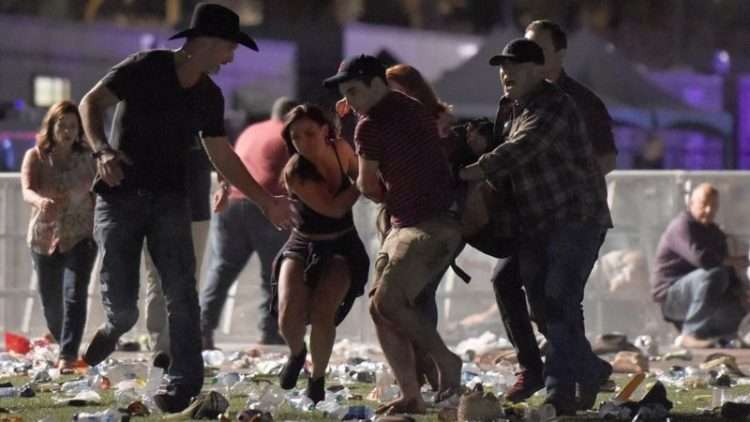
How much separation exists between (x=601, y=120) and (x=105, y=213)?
2.41 meters

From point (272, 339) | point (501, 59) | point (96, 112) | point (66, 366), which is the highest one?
point (501, 59)

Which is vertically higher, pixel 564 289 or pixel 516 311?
pixel 564 289

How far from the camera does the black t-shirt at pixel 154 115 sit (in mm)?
9234

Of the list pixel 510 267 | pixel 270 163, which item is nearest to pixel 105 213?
pixel 510 267

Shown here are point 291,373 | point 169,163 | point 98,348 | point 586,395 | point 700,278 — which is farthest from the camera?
Answer: point 700,278

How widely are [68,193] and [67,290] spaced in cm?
59

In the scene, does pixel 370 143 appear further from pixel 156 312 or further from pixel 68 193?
pixel 68 193

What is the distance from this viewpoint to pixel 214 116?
9.45 metres

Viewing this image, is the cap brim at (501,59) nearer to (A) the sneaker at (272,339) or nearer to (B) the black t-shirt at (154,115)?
(B) the black t-shirt at (154,115)

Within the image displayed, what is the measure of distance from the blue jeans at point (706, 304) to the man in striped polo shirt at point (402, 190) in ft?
20.6

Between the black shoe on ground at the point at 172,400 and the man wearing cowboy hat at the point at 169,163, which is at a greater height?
the man wearing cowboy hat at the point at 169,163

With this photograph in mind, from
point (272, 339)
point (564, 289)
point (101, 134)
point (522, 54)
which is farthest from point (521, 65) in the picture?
point (272, 339)

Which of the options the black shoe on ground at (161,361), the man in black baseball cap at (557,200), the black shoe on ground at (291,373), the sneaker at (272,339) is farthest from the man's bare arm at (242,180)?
the sneaker at (272,339)

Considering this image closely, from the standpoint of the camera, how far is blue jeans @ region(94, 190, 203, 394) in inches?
368
